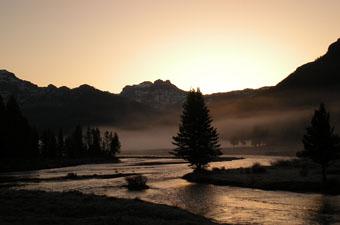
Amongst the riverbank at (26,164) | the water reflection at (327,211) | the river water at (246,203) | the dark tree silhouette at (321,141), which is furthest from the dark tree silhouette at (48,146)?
the water reflection at (327,211)

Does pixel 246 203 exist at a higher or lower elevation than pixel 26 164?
lower

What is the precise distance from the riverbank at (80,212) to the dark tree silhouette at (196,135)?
53820 millimetres

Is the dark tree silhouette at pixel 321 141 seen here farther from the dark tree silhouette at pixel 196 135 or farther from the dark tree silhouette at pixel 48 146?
the dark tree silhouette at pixel 48 146

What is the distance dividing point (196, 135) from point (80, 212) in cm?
6192

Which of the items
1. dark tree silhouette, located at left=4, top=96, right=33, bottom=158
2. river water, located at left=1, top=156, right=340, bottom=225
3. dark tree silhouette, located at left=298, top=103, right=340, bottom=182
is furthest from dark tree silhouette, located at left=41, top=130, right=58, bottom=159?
dark tree silhouette, located at left=298, top=103, right=340, bottom=182

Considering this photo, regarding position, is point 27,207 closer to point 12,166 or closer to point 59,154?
point 12,166

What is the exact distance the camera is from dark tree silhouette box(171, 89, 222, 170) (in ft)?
311

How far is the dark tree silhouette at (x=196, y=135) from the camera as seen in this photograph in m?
94.9

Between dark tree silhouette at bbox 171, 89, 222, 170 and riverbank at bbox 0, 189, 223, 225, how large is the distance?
177 feet

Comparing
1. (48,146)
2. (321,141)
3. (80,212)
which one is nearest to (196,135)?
(321,141)

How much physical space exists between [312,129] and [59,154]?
148 metres

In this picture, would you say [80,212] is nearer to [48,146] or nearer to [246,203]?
[246,203]

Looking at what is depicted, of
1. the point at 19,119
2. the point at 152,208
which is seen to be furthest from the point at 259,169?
the point at 19,119

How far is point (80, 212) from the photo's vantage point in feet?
115
